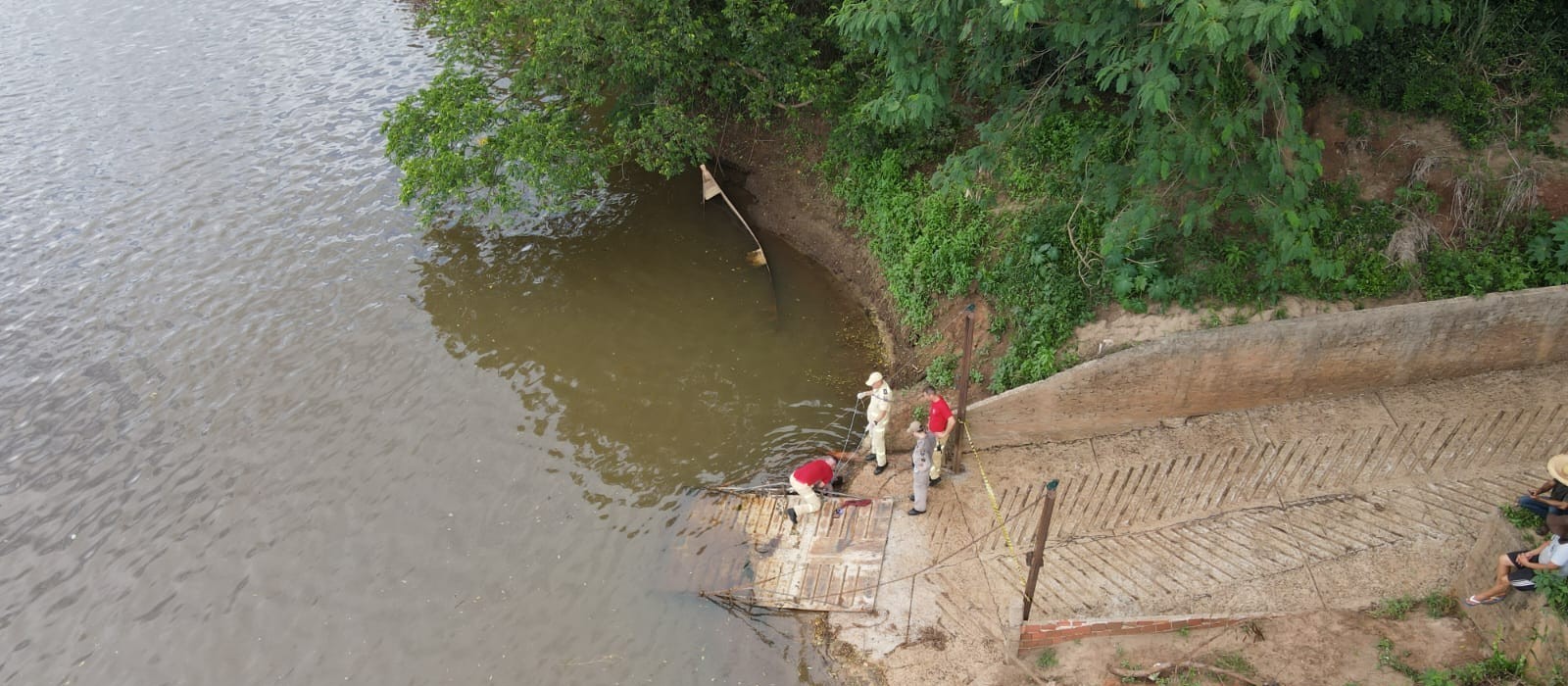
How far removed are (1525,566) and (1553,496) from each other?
838 mm

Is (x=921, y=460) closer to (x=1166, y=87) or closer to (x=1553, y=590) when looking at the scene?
(x=1166, y=87)

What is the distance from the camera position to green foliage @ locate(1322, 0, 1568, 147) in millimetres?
10711

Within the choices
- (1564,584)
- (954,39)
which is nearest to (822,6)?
(954,39)

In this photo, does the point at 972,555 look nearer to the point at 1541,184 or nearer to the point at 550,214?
the point at 1541,184

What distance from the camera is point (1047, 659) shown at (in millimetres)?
8586

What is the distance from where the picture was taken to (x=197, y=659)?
33.0 ft

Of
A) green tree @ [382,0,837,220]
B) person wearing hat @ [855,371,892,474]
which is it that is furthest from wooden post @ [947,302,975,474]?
green tree @ [382,0,837,220]

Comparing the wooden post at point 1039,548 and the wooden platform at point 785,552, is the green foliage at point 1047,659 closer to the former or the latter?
the wooden post at point 1039,548

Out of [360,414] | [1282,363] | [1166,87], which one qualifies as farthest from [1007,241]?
[360,414]

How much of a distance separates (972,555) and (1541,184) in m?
8.02

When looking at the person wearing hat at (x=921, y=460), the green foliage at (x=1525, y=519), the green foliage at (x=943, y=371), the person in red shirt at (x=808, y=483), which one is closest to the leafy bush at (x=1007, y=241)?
the green foliage at (x=943, y=371)

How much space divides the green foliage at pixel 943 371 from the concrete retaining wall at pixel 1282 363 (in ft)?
3.13

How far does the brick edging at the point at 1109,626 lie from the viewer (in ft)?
27.8


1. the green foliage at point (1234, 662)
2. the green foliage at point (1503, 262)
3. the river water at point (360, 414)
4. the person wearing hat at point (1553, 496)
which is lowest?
the river water at point (360, 414)
